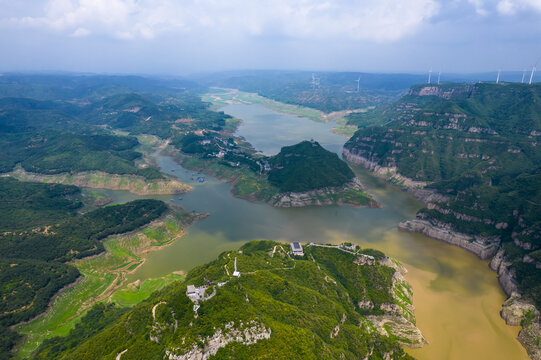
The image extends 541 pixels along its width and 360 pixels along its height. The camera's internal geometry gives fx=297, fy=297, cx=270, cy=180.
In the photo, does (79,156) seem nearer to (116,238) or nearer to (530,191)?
(116,238)

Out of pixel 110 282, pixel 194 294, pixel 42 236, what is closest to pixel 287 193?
pixel 110 282

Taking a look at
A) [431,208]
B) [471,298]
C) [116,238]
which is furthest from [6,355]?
[431,208]

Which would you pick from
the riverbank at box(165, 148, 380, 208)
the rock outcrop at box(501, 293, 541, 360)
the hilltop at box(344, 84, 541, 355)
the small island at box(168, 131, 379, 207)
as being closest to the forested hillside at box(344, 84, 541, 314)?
the hilltop at box(344, 84, 541, 355)

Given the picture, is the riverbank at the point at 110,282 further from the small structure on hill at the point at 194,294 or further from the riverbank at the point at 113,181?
the small structure on hill at the point at 194,294

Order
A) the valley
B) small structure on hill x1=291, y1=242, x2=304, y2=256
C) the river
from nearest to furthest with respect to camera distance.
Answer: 1. the river
2. the valley
3. small structure on hill x1=291, y1=242, x2=304, y2=256

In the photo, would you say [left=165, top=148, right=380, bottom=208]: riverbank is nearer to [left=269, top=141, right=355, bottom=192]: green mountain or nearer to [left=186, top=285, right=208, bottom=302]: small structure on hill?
[left=269, top=141, right=355, bottom=192]: green mountain

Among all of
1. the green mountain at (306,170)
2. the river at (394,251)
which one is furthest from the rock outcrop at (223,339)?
the green mountain at (306,170)
